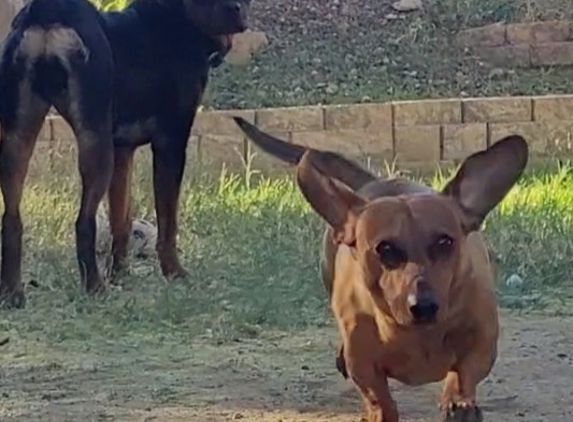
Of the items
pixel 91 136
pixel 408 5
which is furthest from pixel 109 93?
pixel 408 5

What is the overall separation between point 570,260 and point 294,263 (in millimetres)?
1189

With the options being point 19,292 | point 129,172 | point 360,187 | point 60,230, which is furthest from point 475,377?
point 60,230

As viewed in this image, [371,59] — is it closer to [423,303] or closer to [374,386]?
[374,386]

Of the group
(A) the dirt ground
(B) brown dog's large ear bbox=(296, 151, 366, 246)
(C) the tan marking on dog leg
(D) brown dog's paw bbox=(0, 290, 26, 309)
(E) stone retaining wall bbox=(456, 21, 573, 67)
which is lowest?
(D) brown dog's paw bbox=(0, 290, 26, 309)

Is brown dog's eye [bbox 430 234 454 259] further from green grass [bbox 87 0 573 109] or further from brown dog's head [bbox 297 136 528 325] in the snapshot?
green grass [bbox 87 0 573 109]

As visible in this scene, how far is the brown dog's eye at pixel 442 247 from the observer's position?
3.45 m

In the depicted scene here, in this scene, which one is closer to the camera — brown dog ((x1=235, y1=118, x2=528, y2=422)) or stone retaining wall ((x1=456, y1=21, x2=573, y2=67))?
brown dog ((x1=235, y1=118, x2=528, y2=422))

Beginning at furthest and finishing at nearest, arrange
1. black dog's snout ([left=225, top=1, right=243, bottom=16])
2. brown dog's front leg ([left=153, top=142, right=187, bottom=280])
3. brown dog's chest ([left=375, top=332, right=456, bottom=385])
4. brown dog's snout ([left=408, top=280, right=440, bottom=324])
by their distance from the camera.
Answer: brown dog's front leg ([left=153, top=142, right=187, bottom=280])
black dog's snout ([left=225, top=1, right=243, bottom=16])
brown dog's chest ([left=375, top=332, right=456, bottom=385])
brown dog's snout ([left=408, top=280, right=440, bottom=324])

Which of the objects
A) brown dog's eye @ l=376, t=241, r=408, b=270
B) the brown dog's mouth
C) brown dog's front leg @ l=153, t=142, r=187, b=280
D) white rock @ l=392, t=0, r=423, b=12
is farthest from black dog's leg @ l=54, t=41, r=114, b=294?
white rock @ l=392, t=0, r=423, b=12

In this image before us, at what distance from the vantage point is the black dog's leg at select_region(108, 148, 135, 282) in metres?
7.33

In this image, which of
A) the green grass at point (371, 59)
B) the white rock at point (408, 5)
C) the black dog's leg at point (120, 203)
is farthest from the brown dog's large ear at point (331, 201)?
the white rock at point (408, 5)

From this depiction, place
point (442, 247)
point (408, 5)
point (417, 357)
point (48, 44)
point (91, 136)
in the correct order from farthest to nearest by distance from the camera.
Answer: point (408, 5), point (91, 136), point (48, 44), point (417, 357), point (442, 247)

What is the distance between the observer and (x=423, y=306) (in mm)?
3361

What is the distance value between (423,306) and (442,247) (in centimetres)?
17
